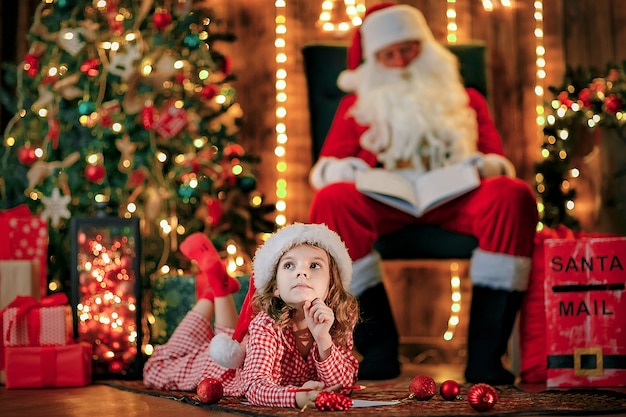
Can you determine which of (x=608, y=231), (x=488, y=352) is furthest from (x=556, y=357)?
(x=608, y=231)

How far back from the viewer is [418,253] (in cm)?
349

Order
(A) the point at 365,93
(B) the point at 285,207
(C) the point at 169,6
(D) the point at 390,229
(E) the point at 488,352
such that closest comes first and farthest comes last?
(E) the point at 488,352 < (D) the point at 390,229 < (A) the point at 365,93 < (C) the point at 169,6 < (B) the point at 285,207

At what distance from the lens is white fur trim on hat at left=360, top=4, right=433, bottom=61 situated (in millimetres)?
3723

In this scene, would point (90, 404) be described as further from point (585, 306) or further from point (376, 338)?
point (585, 306)

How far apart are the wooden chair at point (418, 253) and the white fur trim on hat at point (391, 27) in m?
0.38

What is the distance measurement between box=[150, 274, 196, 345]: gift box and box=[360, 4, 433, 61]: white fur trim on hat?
3.70ft

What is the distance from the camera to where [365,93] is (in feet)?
12.4

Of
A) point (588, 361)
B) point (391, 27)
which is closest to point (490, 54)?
point (391, 27)

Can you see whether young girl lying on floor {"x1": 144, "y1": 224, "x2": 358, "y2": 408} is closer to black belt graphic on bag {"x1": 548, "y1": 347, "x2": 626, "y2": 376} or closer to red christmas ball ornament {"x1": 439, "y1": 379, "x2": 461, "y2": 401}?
red christmas ball ornament {"x1": 439, "y1": 379, "x2": 461, "y2": 401}

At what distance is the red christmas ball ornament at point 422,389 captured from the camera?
8.16 feet

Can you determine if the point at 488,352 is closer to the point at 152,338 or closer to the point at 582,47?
the point at 152,338

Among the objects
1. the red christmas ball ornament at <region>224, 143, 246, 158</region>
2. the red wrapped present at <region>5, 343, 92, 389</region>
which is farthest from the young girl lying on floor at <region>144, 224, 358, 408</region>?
the red christmas ball ornament at <region>224, 143, 246, 158</region>

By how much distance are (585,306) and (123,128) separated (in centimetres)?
176

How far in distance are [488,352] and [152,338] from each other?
113 cm
